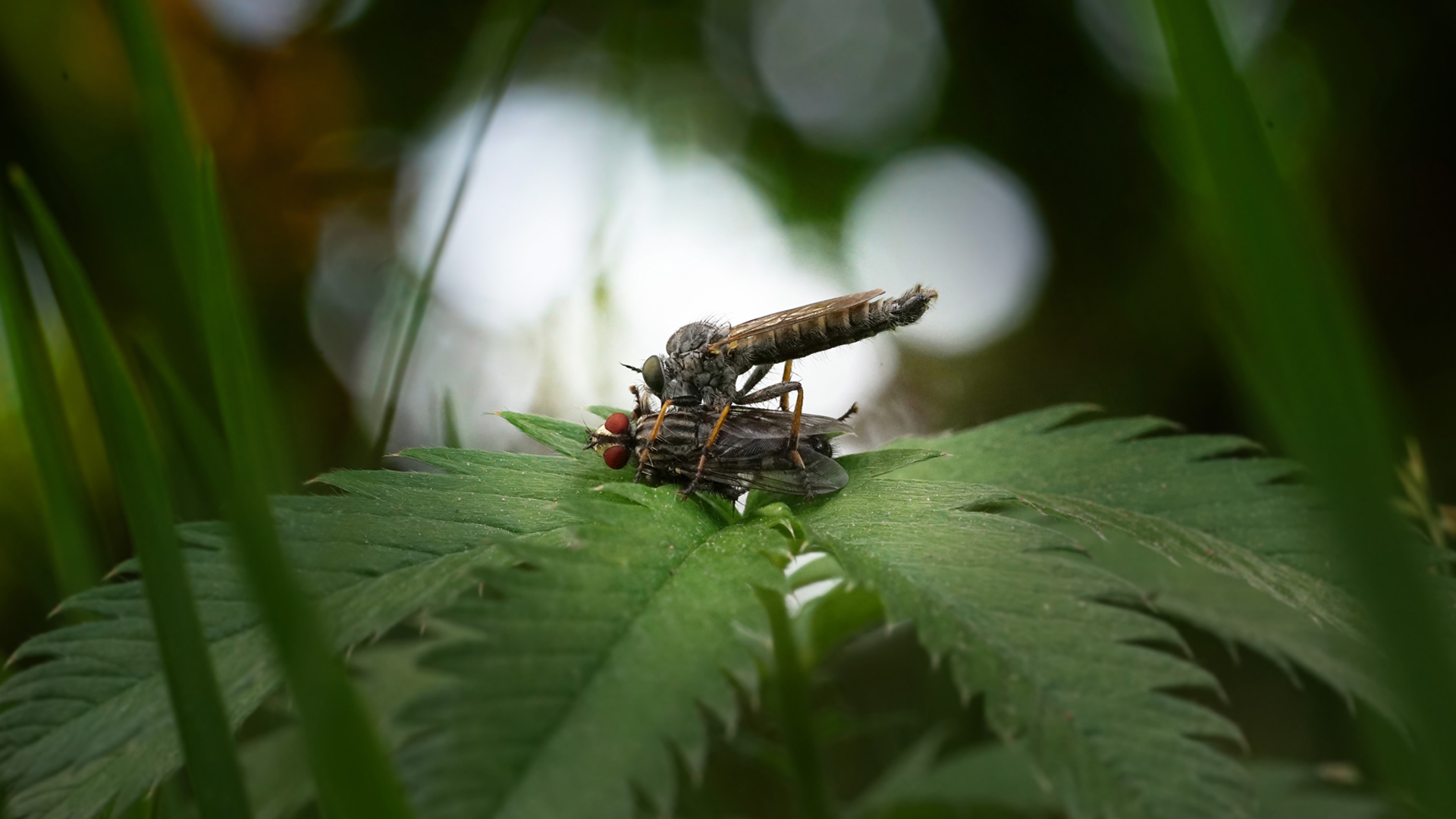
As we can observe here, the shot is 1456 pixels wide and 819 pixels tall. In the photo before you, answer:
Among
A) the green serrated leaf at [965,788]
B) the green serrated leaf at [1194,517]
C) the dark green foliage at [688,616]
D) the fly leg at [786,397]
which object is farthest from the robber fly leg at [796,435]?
the green serrated leaf at [965,788]

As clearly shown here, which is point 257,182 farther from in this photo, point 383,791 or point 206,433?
point 383,791

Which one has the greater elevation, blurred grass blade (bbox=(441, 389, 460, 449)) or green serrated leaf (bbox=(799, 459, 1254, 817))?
blurred grass blade (bbox=(441, 389, 460, 449))

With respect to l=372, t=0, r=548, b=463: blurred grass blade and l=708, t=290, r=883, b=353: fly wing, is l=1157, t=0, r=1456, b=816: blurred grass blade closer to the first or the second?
l=708, t=290, r=883, b=353: fly wing

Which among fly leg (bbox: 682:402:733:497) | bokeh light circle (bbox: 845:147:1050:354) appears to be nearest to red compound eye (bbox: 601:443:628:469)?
fly leg (bbox: 682:402:733:497)

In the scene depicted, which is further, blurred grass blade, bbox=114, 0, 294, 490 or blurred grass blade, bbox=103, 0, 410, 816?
blurred grass blade, bbox=114, 0, 294, 490

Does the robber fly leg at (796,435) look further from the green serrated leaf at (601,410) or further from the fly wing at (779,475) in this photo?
the green serrated leaf at (601,410)
